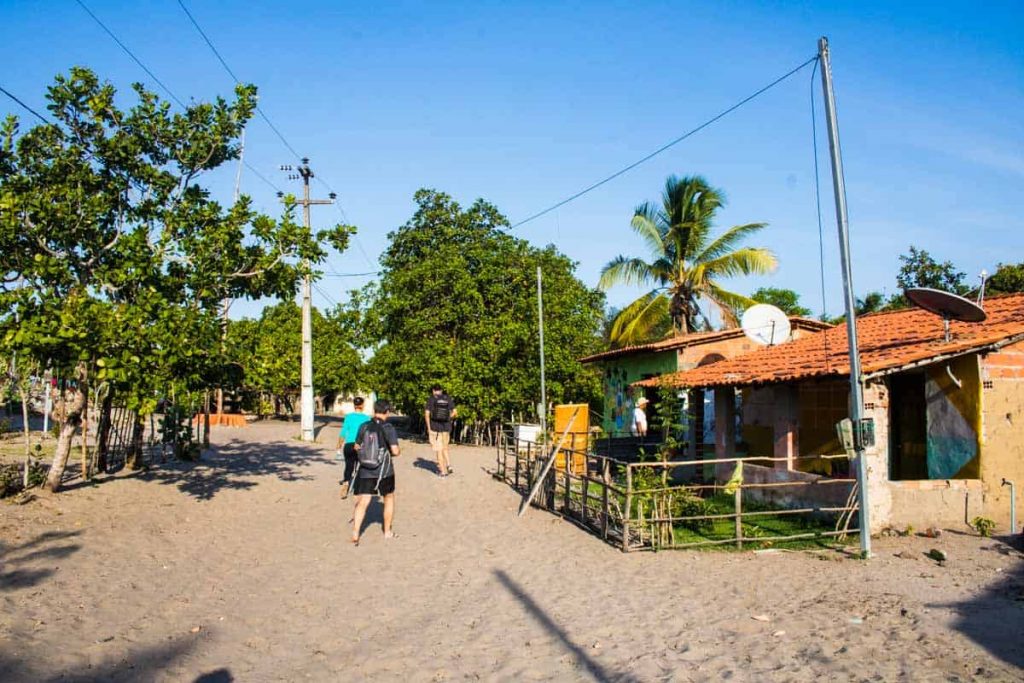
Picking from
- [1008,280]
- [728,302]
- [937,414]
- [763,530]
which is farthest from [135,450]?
[1008,280]

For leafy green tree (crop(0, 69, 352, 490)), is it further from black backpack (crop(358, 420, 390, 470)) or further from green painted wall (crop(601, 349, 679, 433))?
green painted wall (crop(601, 349, 679, 433))

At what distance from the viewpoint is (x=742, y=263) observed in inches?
915

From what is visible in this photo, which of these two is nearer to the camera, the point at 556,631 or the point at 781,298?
the point at 556,631

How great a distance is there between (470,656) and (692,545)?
Result: 469cm

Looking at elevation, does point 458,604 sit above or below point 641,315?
below

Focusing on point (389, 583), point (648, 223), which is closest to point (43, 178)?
point (389, 583)

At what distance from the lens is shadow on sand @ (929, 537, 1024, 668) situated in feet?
19.4

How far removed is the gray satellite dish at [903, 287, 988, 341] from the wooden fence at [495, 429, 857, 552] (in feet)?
8.75

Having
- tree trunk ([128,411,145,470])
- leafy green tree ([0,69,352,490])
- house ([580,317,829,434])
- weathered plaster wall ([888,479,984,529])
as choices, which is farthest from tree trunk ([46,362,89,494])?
house ([580,317,829,434])

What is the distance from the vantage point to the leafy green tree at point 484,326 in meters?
24.5

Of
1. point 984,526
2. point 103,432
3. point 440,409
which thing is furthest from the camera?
point 440,409

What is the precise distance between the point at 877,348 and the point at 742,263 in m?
11.3

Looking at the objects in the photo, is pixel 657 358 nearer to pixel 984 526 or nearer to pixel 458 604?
pixel 984 526

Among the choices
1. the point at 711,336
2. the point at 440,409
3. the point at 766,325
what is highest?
the point at 711,336
